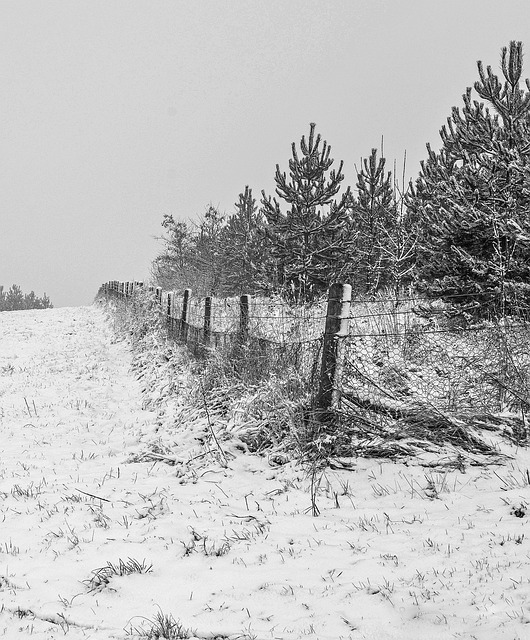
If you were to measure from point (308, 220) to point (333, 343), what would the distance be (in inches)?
519

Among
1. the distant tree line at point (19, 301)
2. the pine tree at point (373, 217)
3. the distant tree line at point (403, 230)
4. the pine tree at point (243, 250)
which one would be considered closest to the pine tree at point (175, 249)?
the distant tree line at point (403, 230)

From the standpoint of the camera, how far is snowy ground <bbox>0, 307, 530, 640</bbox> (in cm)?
237

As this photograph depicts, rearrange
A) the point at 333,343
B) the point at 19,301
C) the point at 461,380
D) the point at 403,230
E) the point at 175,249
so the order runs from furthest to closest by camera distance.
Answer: the point at 19,301
the point at 175,249
the point at 403,230
the point at 461,380
the point at 333,343

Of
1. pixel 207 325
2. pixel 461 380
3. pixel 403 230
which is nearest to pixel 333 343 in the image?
pixel 461 380

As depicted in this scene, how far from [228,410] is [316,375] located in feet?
4.04

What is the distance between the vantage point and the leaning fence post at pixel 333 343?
188 inches

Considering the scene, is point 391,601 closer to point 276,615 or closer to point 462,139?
point 276,615

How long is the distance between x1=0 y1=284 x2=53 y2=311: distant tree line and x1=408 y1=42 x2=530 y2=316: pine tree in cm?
10083

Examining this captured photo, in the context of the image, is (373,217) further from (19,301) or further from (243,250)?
(19,301)

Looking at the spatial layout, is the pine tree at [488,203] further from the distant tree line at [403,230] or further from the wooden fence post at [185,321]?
the wooden fence post at [185,321]

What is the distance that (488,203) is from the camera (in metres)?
10.2

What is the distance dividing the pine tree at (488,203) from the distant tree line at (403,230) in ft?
0.08

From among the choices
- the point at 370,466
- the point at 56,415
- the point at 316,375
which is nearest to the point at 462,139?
the point at 316,375

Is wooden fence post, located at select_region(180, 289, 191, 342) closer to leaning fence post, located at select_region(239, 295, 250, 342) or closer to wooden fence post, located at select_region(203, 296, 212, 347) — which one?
wooden fence post, located at select_region(203, 296, 212, 347)
